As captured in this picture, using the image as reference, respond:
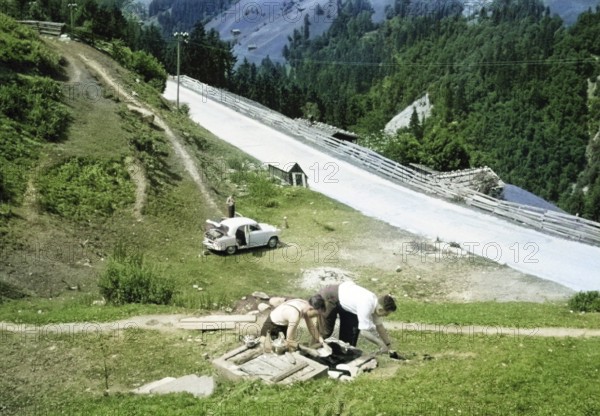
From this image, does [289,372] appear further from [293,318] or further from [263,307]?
[263,307]

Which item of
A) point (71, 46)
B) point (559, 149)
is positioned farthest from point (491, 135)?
point (71, 46)

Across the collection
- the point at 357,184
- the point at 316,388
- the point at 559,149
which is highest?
the point at 316,388

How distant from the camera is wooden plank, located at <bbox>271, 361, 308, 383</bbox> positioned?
38.8ft

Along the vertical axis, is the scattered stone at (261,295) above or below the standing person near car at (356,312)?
below

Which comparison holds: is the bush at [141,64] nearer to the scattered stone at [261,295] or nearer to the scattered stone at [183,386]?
the scattered stone at [261,295]

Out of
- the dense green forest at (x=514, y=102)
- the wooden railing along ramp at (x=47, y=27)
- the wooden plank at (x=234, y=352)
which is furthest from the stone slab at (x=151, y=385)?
the dense green forest at (x=514, y=102)

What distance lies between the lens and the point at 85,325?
1617 cm

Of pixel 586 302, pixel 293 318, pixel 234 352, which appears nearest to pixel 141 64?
pixel 586 302

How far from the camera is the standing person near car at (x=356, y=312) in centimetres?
1243

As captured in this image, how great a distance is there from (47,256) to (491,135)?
462 feet

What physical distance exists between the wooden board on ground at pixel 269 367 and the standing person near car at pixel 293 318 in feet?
1.35

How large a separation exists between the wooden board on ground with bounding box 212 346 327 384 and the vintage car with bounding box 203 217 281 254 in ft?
39.4

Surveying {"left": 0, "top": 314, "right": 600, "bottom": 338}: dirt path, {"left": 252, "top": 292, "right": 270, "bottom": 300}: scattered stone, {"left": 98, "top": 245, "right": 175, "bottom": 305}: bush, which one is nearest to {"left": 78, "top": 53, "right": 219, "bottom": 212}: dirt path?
{"left": 252, "top": 292, "right": 270, "bottom": 300}: scattered stone

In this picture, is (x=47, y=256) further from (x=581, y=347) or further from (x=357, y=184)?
(x=357, y=184)
